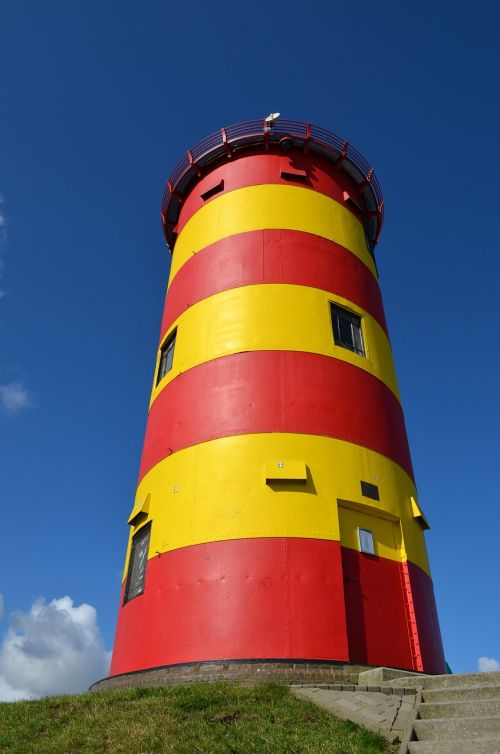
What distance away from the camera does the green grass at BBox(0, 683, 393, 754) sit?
6.59 m

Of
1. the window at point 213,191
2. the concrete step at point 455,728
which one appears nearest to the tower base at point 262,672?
the concrete step at point 455,728

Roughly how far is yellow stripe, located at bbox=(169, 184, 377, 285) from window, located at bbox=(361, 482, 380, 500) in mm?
7277

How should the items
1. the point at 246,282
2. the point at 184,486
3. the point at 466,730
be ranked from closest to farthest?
the point at 466,730 → the point at 184,486 → the point at 246,282

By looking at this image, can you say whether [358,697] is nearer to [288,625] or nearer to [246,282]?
[288,625]

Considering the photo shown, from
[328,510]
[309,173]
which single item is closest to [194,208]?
[309,173]

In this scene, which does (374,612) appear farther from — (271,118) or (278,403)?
(271,118)

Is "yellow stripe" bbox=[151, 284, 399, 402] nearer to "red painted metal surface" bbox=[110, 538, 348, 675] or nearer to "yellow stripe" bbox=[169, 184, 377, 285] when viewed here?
"yellow stripe" bbox=[169, 184, 377, 285]

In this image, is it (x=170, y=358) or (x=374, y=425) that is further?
(x=170, y=358)

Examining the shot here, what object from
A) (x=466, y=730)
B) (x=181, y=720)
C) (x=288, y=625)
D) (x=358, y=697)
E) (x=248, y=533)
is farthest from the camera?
(x=248, y=533)

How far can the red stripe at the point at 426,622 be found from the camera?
12414 millimetres

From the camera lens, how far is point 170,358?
16469mm

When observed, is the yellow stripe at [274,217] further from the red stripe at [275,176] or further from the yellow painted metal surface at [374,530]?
the yellow painted metal surface at [374,530]

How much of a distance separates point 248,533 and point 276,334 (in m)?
4.82

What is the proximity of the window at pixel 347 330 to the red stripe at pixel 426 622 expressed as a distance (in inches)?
211
